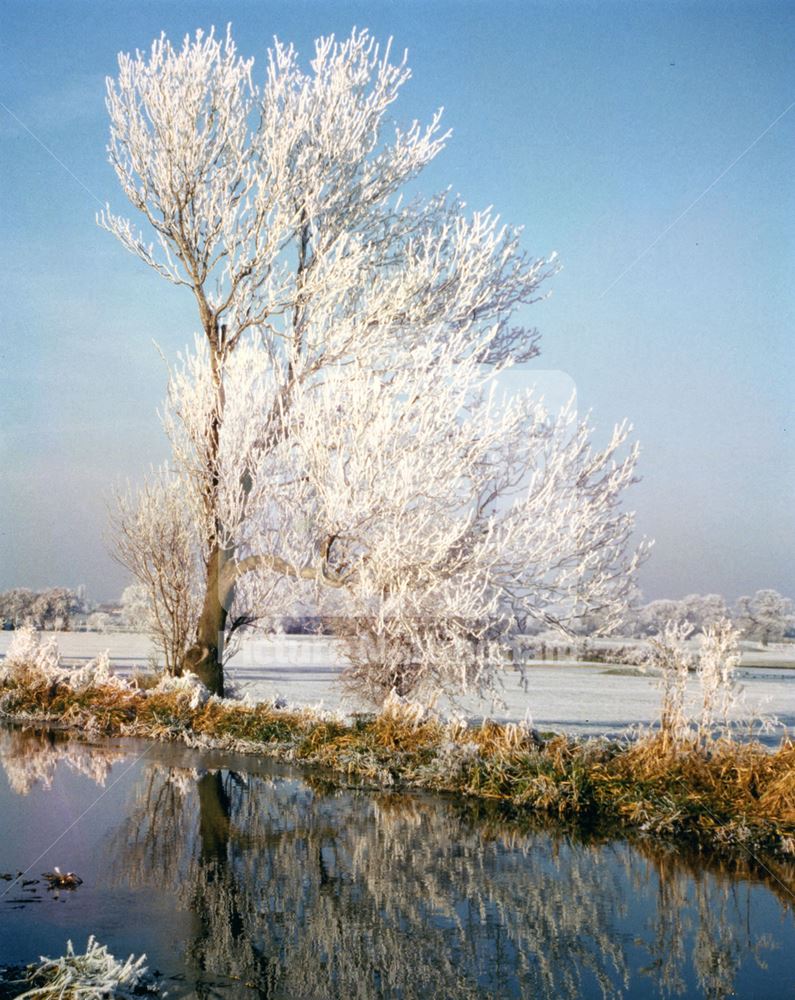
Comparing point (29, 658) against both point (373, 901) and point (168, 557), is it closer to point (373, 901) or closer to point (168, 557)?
point (168, 557)

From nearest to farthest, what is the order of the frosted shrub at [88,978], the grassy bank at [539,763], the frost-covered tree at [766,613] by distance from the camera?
the frosted shrub at [88,978]
the grassy bank at [539,763]
the frost-covered tree at [766,613]

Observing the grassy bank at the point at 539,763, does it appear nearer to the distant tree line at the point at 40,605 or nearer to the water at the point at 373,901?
the water at the point at 373,901

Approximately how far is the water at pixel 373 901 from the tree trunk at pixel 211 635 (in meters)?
4.41

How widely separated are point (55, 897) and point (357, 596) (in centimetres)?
569

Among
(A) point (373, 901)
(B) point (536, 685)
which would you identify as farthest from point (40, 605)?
(A) point (373, 901)

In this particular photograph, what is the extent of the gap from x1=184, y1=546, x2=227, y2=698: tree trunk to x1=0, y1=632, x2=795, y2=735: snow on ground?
72cm

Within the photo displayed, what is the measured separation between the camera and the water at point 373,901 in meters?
3.58

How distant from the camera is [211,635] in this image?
1116 cm

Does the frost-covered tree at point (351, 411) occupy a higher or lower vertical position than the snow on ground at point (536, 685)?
higher

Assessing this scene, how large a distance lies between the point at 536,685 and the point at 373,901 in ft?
57.6

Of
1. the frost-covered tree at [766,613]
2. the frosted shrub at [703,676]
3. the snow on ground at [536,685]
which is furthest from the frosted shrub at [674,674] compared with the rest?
the frost-covered tree at [766,613]

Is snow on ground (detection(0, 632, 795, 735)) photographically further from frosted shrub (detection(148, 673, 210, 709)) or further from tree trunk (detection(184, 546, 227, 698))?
frosted shrub (detection(148, 673, 210, 709))

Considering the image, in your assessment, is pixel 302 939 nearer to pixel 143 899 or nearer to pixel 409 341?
pixel 143 899

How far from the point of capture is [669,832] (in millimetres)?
5914
